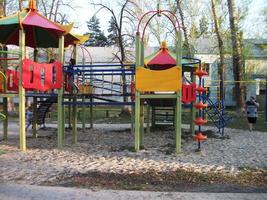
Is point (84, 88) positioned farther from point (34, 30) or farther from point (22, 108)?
point (22, 108)

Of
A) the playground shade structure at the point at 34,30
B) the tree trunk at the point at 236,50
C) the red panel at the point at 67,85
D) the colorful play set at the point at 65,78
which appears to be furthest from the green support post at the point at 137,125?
the tree trunk at the point at 236,50

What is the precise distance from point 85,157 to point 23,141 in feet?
7.06

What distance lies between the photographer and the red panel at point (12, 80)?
41.0ft

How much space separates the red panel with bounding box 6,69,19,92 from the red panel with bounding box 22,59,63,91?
2.14 feet

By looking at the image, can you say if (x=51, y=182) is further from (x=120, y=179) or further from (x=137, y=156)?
(x=137, y=156)

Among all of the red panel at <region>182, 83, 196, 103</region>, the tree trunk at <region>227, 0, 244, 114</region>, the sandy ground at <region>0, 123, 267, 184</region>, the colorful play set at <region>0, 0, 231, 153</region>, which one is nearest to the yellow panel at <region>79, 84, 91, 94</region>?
the colorful play set at <region>0, 0, 231, 153</region>

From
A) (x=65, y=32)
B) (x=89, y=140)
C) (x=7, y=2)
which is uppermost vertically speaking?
(x=7, y=2)

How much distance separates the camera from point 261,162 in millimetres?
9789

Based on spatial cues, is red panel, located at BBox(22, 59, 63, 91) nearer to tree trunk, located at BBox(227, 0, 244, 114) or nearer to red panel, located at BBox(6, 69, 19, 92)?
red panel, located at BBox(6, 69, 19, 92)

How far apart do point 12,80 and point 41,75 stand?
1.25 m

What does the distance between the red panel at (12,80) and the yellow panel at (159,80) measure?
356cm

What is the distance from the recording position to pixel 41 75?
40.0 feet

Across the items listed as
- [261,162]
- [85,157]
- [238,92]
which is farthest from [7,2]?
[261,162]

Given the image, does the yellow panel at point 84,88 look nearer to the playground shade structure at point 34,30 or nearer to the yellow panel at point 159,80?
the playground shade structure at point 34,30
